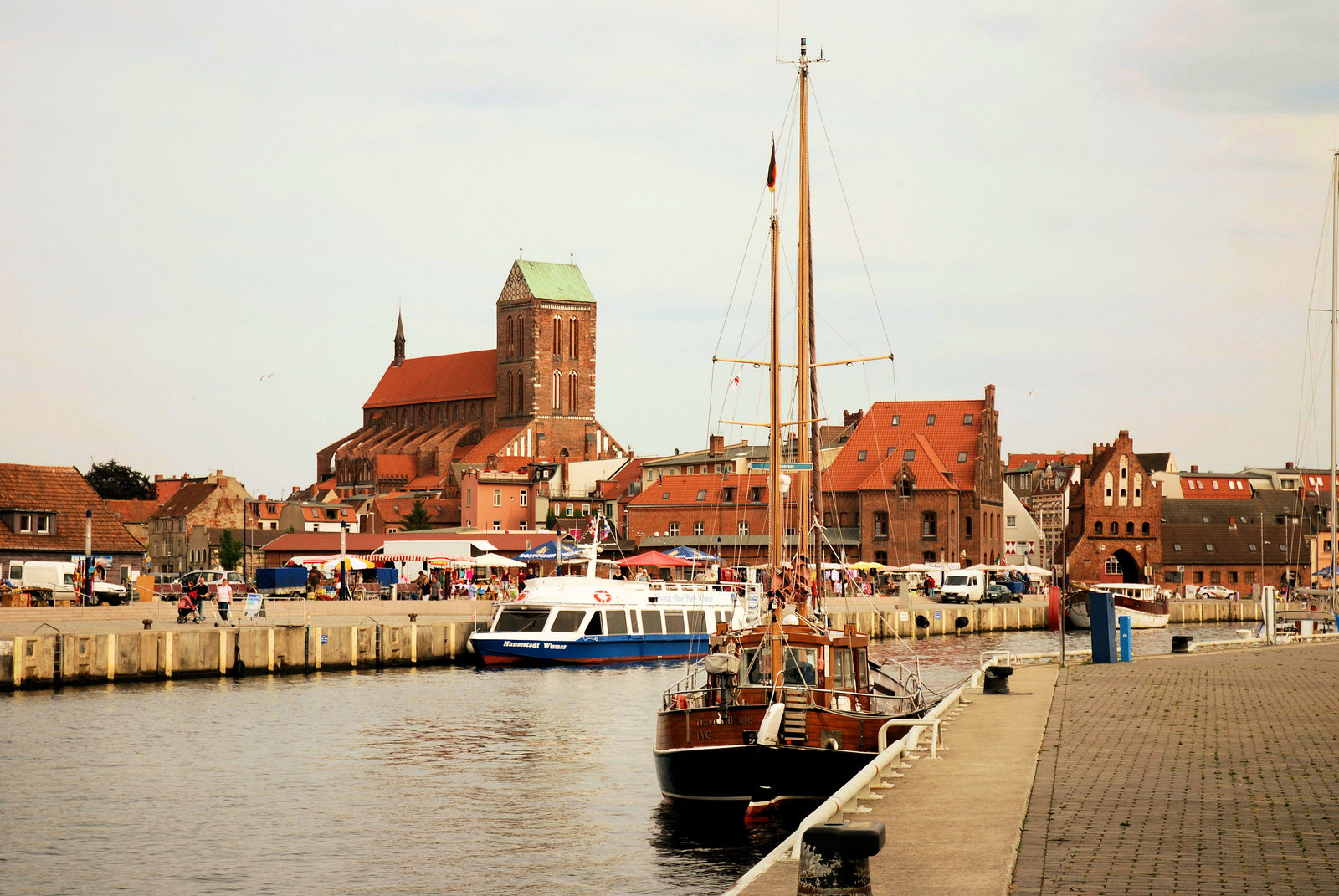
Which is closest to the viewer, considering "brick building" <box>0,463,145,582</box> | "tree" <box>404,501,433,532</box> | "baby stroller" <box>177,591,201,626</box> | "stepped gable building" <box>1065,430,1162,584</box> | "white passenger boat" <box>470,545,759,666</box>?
"white passenger boat" <box>470,545,759,666</box>

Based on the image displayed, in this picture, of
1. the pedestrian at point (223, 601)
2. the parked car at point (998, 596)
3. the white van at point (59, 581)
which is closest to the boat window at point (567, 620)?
the pedestrian at point (223, 601)

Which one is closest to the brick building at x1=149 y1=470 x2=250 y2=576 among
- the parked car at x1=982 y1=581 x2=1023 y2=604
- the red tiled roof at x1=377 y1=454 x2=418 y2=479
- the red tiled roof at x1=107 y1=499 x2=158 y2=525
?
the red tiled roof at x1=107 y1=499 x2=158 y2=525

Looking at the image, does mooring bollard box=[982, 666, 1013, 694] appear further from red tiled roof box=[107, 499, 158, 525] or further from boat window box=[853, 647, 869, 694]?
red tiled roof box=[107, 499, 158, 525]

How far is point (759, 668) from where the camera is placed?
2456 cm

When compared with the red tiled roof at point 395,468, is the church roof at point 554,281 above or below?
above

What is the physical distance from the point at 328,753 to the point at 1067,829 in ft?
68.0

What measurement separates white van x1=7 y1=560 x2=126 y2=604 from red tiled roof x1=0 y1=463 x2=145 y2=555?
487 centimetres

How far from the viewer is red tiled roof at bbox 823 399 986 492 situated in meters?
108

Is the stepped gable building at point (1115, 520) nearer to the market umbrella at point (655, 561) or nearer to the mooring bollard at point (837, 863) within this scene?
the market umbrella at point (655, 561)

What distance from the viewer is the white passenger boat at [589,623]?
54.8m

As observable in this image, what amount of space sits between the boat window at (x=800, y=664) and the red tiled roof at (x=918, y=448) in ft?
267

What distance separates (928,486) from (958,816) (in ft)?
304

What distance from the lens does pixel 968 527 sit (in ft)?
354

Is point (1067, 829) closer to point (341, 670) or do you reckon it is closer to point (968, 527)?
point (341, 670)
